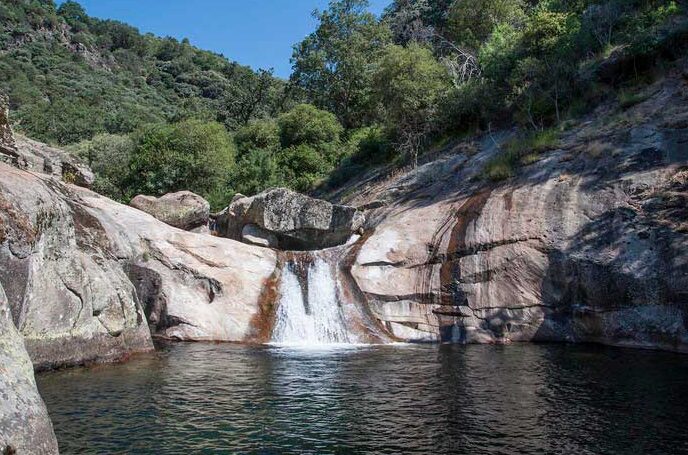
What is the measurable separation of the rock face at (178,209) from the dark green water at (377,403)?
1290 cm

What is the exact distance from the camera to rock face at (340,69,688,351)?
17266 millimetres

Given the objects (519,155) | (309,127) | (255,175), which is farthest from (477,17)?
(519,155)

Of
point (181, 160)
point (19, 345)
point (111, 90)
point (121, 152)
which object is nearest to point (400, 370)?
point (19, 345)

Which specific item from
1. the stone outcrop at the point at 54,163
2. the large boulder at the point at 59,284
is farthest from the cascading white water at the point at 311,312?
the stone outcrop at the point at 54,163

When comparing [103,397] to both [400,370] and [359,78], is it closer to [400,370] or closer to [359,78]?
[400,370]

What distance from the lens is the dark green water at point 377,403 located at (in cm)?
896

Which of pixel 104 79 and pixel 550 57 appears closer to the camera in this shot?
pixel 550 57

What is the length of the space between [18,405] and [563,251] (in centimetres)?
1701

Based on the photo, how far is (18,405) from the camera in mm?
6027

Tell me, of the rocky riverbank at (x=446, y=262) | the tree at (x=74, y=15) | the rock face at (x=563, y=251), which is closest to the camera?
the rocky riverbank at (x=446, y=262)

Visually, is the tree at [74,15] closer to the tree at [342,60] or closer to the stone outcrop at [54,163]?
the tree at [342,60]

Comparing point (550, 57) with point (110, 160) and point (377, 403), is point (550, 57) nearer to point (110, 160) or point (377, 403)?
point (377, 403)

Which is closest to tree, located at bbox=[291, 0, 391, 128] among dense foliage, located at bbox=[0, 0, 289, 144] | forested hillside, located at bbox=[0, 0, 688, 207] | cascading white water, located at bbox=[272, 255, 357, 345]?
forested hillside, located at bbox=[0, 0, 688, 207]

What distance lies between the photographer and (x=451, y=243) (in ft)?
70.5
